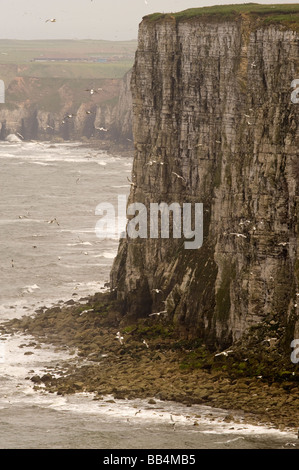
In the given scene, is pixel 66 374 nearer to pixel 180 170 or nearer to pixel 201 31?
pixel 180 170

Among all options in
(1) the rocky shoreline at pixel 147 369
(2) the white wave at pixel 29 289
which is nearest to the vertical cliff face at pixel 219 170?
(1) the rocky shoreline at pixel 147 369

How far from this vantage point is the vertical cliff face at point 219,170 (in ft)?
164

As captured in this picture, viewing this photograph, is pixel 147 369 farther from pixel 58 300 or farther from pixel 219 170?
pixel 58 300

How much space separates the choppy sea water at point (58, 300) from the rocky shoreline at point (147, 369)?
2.52 ft

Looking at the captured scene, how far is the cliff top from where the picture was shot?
169 ft

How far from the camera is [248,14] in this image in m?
55.4

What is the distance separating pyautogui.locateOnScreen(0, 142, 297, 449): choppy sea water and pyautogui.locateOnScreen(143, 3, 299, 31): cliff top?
57.6ft

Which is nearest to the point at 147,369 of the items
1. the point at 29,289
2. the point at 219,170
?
the point at 219,170

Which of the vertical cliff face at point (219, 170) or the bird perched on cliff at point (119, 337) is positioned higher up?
the vertical cliff face at point (219, 170)

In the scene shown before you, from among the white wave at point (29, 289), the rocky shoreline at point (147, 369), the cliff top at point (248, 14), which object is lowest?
the white wave at point (29, 289)

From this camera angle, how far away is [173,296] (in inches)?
2304

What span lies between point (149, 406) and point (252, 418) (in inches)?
199

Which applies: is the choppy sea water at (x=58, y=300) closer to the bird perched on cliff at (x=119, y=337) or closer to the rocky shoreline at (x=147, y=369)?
the rocky shoreline at (x=147, y=369)

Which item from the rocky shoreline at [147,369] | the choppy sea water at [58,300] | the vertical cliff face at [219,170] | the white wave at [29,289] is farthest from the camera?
the white wave at [29,289]
